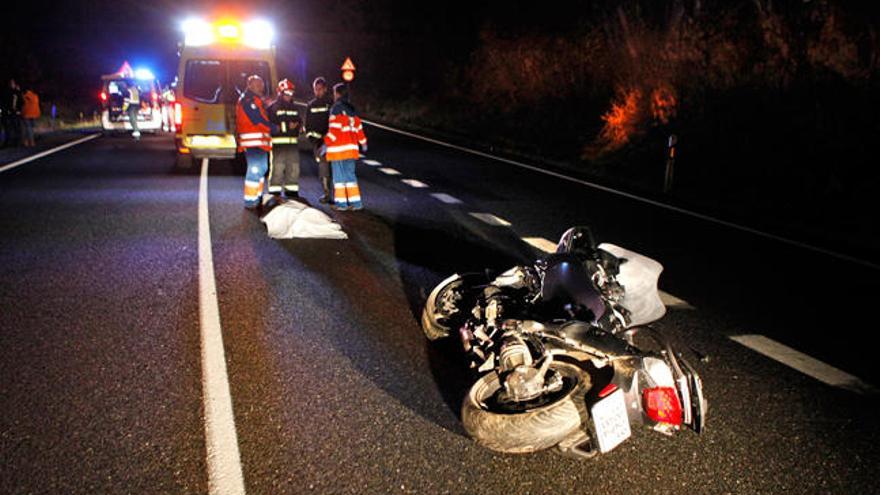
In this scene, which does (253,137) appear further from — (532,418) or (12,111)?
(12,111)

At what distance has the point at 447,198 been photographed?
1252 cm

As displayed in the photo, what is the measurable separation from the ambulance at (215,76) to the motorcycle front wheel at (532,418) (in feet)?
40.1

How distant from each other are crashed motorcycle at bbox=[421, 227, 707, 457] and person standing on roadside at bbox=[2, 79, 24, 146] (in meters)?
19.4

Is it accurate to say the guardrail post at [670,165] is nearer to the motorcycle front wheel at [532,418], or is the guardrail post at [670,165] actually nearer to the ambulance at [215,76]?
the ambulance at [215,76]

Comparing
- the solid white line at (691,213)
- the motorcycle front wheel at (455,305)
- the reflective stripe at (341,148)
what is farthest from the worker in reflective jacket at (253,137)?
the motorcycle front wheel at (455,305)

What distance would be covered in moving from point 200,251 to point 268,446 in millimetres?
4719

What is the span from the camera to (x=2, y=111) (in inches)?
811

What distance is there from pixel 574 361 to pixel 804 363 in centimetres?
228

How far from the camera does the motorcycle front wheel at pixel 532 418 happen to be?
3.62 metres

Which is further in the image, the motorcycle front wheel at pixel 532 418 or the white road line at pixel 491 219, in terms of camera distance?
the white road line at pixel 491 219

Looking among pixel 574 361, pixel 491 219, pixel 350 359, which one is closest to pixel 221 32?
pixel 491 219

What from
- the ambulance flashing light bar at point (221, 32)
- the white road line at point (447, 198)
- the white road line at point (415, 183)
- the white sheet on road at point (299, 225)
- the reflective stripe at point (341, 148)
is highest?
the ambulance flashing light bar at point (221, 32)

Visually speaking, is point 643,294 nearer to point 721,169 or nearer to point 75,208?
point 75,208

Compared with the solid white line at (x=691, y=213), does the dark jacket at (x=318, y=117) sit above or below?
above
